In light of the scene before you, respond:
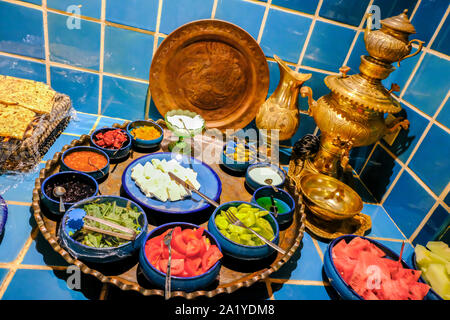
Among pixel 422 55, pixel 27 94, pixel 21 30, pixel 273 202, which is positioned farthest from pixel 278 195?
pixel 21 30

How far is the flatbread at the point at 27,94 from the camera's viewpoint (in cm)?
156

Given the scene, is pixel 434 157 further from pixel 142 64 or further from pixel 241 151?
pixel 142 64

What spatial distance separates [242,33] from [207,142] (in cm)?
71

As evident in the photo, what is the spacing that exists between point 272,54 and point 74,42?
4.09 ft

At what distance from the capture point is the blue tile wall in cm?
157

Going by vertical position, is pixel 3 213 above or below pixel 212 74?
below

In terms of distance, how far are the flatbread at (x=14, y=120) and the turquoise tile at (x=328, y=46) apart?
1.66 metres

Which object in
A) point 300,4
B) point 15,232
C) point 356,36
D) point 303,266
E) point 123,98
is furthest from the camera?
point 123,98

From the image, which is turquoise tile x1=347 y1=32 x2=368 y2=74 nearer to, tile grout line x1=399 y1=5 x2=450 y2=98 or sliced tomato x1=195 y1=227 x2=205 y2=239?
tile grout line x1=399 y1=5 x2=450 y2=98

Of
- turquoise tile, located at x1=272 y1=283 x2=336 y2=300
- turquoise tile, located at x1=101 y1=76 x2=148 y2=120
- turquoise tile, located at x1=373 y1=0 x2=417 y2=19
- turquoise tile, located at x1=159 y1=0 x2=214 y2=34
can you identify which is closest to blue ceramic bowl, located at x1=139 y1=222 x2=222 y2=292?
Result: turquoise tile, located at x1=272 y1=283 x2=336 y2=300

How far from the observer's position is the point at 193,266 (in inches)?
41.0

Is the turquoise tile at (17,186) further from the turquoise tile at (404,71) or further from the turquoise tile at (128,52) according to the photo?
the turquoise tile at (404,71)

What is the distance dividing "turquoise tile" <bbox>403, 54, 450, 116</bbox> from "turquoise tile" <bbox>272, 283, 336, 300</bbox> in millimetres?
1087

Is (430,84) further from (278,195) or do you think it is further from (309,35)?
(278,195)
